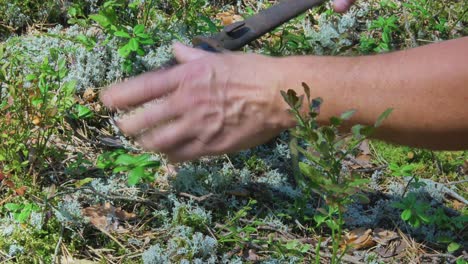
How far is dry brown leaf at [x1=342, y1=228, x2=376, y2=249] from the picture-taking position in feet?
8.96

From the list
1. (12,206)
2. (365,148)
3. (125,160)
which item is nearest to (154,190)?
(125,160)

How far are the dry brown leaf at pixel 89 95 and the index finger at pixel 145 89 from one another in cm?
126

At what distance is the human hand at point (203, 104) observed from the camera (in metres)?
1.92

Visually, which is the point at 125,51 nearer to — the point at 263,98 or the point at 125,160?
the point at 125,160

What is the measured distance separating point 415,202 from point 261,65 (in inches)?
42.1

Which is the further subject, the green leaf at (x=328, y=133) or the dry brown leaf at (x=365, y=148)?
the dry brown leaf at (x=365, y=148)

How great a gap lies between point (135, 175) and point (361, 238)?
99 cm

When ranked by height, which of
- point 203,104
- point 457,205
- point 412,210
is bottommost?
point 457,205

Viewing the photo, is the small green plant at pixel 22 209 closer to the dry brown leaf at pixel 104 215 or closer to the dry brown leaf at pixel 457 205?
the dry brown leaf at pixel 104 215

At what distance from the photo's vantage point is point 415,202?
2.69m

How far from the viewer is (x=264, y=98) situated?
6.35 ft

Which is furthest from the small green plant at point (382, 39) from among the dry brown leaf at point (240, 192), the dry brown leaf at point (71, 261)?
the dry brown leaf at point (71, 261)

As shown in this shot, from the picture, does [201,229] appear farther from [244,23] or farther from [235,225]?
[244,23]

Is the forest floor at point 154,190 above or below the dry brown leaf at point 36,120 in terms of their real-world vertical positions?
below
